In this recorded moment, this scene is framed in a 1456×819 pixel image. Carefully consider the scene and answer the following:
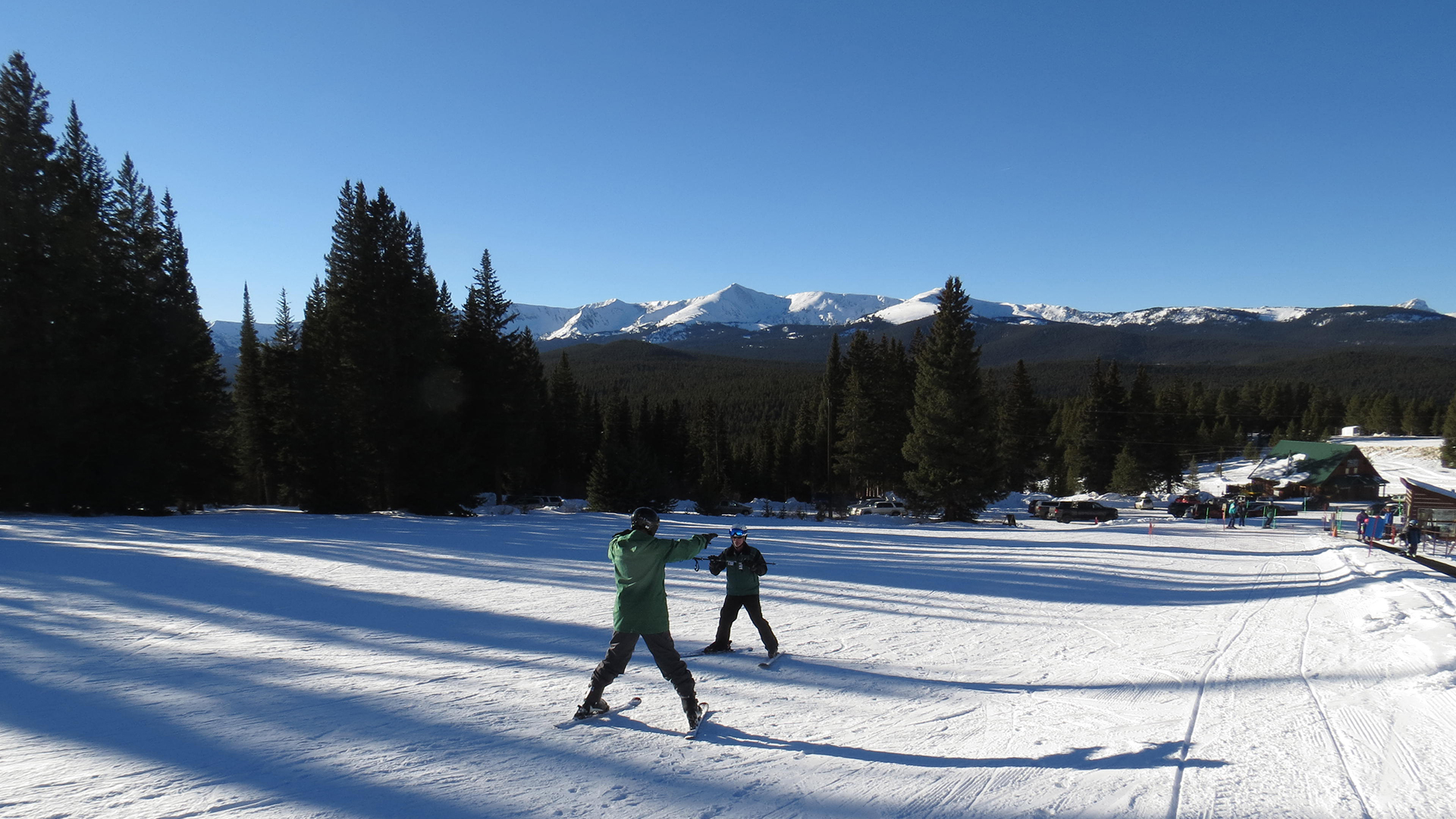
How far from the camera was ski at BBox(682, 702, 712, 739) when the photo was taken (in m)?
5.95

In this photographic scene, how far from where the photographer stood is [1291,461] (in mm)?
63938

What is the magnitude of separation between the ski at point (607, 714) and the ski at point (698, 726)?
62cm

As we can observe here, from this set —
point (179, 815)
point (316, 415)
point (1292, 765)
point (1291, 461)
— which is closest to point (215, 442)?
point (316, 415)

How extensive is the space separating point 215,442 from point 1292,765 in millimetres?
40132

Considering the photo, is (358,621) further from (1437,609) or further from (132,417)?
(132,417)

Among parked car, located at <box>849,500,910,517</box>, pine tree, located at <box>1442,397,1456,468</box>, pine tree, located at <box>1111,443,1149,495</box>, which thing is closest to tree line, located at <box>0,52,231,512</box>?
parked car, located at <box>849,500,910,517</box>

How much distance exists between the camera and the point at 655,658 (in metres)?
6.18

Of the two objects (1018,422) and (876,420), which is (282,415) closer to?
(876,420)

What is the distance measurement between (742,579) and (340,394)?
95.7 ft

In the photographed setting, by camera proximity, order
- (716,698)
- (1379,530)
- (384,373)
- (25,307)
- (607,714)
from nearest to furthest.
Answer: (607,714) < (716,698) < (25,307) < (1379,530) < (384,373)

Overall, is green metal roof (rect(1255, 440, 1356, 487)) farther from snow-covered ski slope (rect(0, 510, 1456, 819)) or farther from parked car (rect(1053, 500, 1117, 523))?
snow-covered ski slope (rect(0, 510, 1456, 819))

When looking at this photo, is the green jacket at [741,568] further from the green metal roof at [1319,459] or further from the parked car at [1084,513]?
the green metal roof at [1319,459]

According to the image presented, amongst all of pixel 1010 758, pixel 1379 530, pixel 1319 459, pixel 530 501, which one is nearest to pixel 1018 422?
pixel 1319 459

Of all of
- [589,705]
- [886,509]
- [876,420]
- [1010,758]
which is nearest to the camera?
[1010,758]
